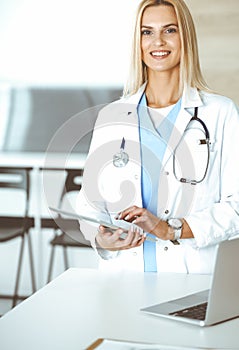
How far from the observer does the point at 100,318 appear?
5.05ft

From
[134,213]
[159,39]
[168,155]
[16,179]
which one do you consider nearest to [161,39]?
[159,39]

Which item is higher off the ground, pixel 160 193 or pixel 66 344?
pixel 160 193

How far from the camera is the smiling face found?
222 centimetres

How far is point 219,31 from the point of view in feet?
13.4

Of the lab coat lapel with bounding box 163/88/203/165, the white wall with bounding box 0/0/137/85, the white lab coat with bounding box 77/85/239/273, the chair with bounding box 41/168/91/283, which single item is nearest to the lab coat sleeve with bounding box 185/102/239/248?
the white lab coat with bounding box 77/85/239/273

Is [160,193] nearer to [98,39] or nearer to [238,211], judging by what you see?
[238,211]

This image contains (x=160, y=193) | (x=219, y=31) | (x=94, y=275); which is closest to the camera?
(x=94, y=275)

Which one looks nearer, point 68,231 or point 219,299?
point 219,299

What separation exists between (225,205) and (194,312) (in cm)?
59

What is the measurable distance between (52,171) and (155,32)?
1.99 meters

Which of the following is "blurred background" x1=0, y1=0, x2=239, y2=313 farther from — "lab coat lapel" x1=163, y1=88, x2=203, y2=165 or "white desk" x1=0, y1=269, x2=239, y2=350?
"white desk" x1=0, y1=269, x2=239, y2=350

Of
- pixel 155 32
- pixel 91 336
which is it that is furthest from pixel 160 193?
pixel 91 336

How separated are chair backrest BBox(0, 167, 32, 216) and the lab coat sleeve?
2.08 m

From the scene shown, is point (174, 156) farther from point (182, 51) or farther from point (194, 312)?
point (194, 312)
